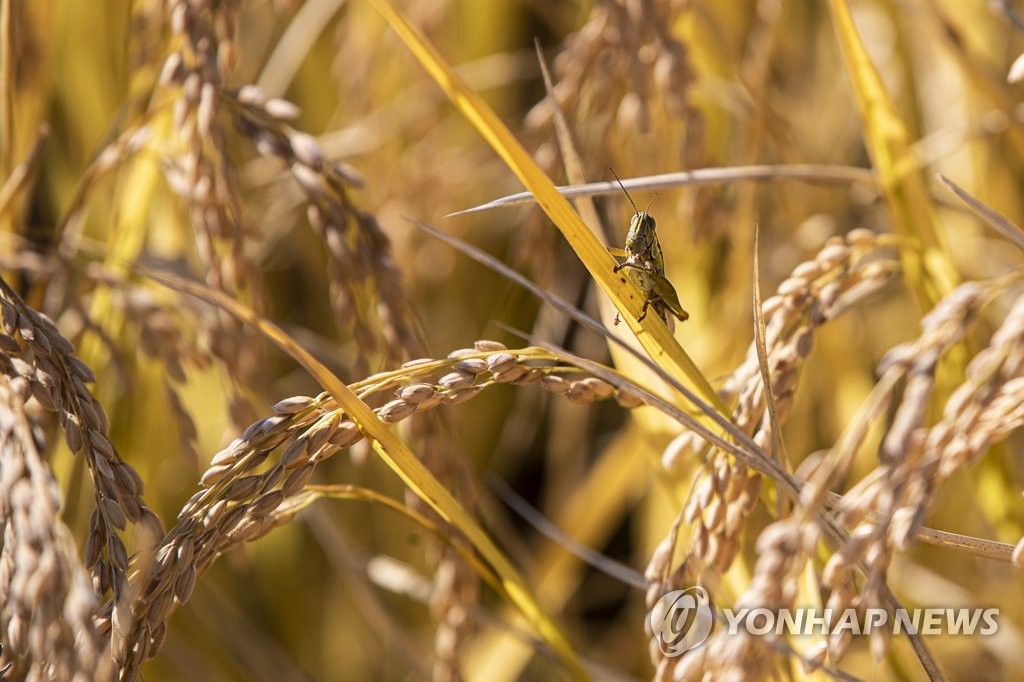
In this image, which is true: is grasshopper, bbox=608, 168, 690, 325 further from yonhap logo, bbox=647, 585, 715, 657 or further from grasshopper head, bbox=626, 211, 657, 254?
yonhap logo, bbox=647, 585, 715, 657

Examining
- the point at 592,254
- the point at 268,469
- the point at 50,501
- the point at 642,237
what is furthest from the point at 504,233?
the point at 50,501

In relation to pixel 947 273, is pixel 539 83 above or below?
above

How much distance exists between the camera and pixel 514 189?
→ 5.96 feet

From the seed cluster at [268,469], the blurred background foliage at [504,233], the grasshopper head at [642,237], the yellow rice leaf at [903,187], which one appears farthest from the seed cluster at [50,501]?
the yellow rice leaf at [903,187]

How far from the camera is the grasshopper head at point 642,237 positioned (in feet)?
2.81

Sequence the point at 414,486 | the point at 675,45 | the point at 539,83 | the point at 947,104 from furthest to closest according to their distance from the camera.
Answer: the point at 539,83
the point at 947,104
the point at 675,45
the point at 414,486

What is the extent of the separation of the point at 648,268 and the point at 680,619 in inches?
12.2

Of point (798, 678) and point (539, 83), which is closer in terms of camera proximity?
point (798, 678)

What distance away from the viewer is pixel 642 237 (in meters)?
0.86

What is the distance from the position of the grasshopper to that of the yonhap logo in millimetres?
222

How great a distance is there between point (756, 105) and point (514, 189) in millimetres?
767

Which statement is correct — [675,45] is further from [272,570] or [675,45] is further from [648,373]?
[272,570]

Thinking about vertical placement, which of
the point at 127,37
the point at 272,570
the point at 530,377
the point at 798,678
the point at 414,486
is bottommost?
the point at 272,570

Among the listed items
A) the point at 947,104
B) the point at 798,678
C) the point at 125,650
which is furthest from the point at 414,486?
the point at 947,104
